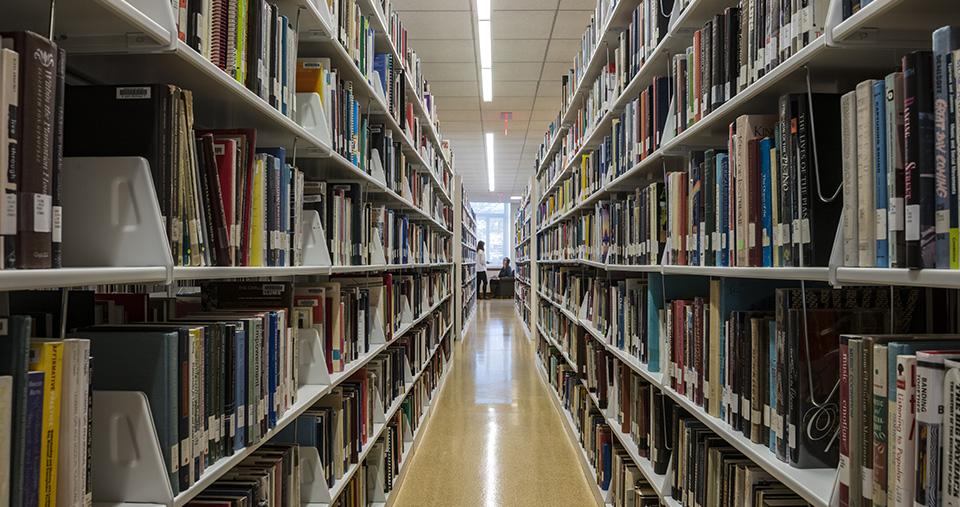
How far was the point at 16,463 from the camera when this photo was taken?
781mm

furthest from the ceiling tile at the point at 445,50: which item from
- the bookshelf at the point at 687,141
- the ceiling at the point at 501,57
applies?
the bookshelf at the point at 687,141

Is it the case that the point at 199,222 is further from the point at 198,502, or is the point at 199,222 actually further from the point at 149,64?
the point at 198,502

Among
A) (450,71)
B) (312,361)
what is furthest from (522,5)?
(312,361)

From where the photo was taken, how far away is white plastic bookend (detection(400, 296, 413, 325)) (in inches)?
Answer: 147

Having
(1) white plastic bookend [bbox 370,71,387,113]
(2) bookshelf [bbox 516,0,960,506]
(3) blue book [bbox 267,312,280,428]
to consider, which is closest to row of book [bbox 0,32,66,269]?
(3) blue book [bbox 267,312,280,428]

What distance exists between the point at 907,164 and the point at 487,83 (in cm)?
635

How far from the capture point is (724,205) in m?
1.58

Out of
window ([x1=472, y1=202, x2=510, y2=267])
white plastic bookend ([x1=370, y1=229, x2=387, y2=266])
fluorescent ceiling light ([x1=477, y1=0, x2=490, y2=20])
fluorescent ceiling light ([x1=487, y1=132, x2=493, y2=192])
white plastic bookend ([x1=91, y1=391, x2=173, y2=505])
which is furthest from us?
window ([x1=472, y1=202, x2=510, y2=267])

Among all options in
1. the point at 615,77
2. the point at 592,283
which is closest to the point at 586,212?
the point at 592,283

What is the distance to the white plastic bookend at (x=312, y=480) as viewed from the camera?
200 cm

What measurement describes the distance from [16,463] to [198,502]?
2.23ft

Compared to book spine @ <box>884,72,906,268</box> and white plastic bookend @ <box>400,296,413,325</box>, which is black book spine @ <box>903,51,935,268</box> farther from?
white plastic bookend @ <box>400,296,413,325</box>

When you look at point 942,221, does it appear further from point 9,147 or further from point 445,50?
point 445,50

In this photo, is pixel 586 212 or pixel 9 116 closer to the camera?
pixel 9 116
